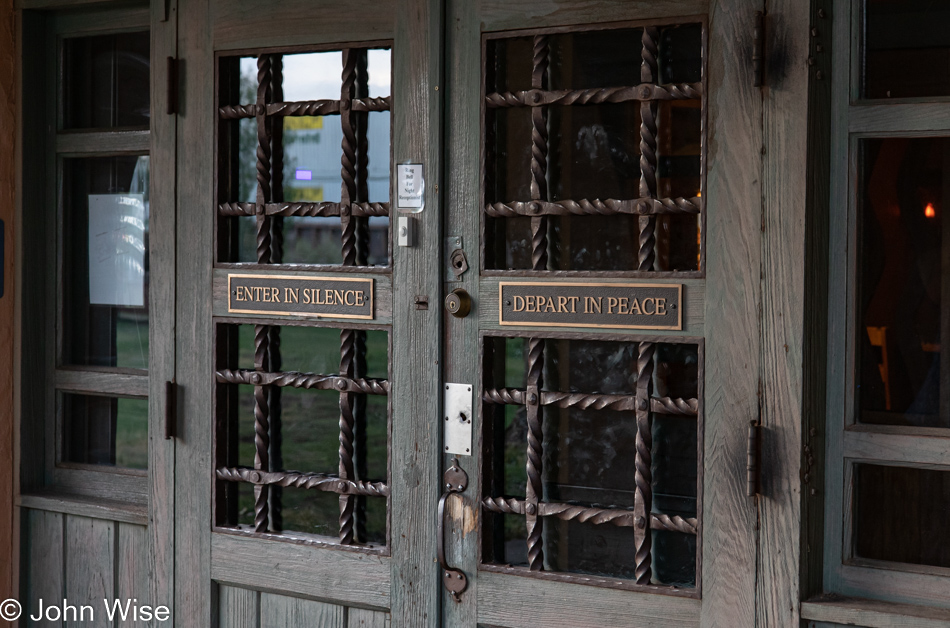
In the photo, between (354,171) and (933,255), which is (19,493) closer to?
(354,171)

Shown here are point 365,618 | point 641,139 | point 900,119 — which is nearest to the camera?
point 900,119

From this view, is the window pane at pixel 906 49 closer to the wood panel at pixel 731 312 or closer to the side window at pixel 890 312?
the side window at pixel 890 312

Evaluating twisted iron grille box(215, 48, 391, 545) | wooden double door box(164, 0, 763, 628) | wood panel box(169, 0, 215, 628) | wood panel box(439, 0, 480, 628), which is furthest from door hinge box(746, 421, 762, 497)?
wood panel box(169, 0, 215, 628)

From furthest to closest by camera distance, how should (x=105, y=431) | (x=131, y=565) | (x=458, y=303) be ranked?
(x=105, y=431)
(x=131, y=565)
(x=458, y=303)

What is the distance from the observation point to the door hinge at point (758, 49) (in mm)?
1959

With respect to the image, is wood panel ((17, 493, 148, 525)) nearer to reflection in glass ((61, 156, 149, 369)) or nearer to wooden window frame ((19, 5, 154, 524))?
wooden window frame ((19, 5, 154, 524))

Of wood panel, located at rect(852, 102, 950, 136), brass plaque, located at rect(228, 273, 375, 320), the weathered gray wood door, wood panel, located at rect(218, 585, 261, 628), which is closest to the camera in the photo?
wood panel, located at rect(852, 102, 950, 136)

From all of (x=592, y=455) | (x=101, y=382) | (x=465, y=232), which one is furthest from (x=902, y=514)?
(x=101, y=382)

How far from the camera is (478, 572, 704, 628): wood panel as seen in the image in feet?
6.82

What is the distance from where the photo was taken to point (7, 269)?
2.75 m

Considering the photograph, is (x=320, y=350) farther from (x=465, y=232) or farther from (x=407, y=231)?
(x=465, y=232)

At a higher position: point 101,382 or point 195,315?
point 195,315

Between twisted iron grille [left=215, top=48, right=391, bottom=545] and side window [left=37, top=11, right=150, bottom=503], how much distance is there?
15.3 inches

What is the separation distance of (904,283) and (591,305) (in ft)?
2.17
